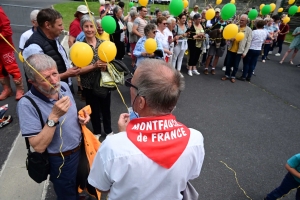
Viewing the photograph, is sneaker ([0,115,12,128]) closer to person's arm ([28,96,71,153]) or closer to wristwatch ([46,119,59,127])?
person's arm ([28,96,71,153])

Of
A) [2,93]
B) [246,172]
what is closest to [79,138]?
[246,172]

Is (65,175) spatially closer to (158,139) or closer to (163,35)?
(158,139)

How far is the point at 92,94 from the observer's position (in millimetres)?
3088

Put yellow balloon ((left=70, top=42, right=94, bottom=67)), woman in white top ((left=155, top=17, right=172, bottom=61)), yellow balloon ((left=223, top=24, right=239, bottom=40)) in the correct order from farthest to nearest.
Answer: yellow balloon ((left=223, top=24, right=239, bottom=40)) < woman in white top ((left=155, top=17, right=172, bottom=61)) < yellow balloon ((left=70, top=42, right=94, bottom=67))

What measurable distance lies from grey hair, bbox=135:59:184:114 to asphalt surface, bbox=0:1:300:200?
6.76 feet

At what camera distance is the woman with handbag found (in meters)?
2.74

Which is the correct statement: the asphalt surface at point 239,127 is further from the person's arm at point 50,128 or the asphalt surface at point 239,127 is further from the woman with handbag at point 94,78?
the person's arm at point 50,128

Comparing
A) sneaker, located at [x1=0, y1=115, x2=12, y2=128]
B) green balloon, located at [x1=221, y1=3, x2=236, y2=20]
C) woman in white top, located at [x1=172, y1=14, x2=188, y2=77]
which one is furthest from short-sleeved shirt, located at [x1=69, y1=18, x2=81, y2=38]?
green balloon, located at [x1=221, y1=3, x2=236, y2=20]

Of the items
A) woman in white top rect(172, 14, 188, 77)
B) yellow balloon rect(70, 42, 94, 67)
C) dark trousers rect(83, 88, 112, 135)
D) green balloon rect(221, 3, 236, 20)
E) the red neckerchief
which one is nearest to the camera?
the red neckerchief

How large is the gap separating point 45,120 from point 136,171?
1011mm

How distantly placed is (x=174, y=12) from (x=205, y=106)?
2383 millimetres

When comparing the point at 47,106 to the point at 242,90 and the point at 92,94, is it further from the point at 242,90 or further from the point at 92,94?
the point at 242,90

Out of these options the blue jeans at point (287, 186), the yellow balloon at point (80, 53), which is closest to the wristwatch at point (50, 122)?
the yellow balloon at point (80, 53)

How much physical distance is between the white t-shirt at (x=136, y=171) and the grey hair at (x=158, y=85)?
21 cm
